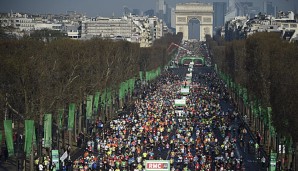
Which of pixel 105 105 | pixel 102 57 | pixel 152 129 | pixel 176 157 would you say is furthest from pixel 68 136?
pixel 102 57

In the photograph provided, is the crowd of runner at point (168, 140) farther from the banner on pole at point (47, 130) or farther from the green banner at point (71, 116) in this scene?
the banner on pole at point (47, 130)

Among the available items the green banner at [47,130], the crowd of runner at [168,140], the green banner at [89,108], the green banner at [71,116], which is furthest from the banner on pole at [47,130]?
the green banner at [89,108]

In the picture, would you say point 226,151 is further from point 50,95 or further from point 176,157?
point 50,95

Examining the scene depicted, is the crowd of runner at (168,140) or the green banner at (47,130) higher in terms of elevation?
the green banner at (47,130)

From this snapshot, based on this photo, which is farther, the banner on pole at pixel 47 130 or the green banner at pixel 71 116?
the green banner at pixel 71 116

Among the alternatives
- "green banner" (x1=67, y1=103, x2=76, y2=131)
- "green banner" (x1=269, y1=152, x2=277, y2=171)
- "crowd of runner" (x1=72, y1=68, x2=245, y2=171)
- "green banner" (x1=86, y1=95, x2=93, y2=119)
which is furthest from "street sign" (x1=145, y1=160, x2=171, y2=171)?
"green banner" (x1=86, y1=95, x2=93, y2=119)

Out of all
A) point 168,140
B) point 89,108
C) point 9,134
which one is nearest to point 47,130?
point 9,134

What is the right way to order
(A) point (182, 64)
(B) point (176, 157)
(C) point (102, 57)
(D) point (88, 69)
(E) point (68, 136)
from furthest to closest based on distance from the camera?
(A) point (182, 64), (C) point (102, 57), (D) point (88, 69), (E) point (68, 136), (B) point (176, 157)
